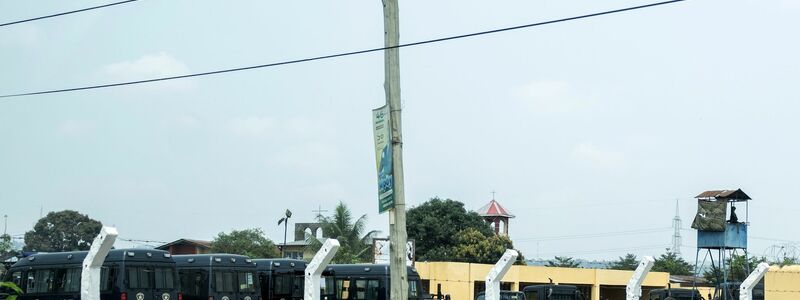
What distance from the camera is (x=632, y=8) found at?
15703 mm

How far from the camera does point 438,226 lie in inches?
3098

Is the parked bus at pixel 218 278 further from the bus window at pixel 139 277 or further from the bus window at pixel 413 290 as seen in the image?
the bus window at pixel 413 290

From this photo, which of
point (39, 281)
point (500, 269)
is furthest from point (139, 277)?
point (500, 269)

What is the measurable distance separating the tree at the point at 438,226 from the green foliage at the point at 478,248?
1385 millimetres

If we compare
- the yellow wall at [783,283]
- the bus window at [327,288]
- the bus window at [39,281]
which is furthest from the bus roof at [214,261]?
the yellow wall at [783,283]

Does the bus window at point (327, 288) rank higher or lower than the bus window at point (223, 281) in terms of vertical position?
lower

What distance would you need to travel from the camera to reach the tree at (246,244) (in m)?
75.1

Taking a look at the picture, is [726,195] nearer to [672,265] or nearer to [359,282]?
[359,282]

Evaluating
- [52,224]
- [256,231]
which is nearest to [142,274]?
[256,231]

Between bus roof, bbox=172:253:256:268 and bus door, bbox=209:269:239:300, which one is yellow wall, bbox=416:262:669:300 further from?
bus door, bbox=209:269:239:300

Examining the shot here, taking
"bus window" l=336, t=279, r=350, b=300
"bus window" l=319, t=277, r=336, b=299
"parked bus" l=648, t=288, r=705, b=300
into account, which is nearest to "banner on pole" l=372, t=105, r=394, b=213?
"bus window" l=336, t=279, r=350, b=300

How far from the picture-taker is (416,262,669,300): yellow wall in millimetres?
51812

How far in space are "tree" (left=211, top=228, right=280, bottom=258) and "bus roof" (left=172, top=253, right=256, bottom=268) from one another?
139 ft

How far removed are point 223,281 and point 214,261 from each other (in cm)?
63
